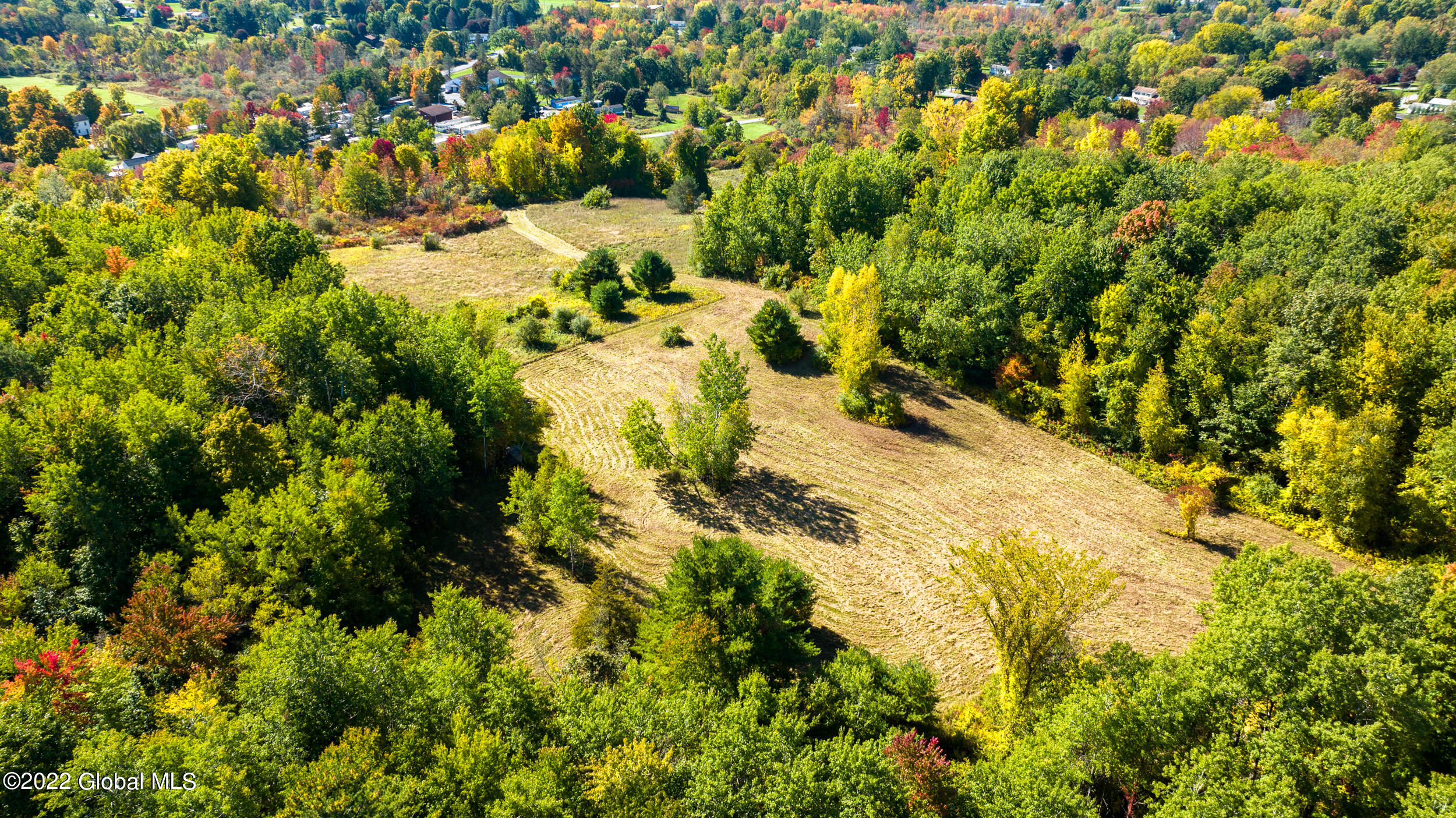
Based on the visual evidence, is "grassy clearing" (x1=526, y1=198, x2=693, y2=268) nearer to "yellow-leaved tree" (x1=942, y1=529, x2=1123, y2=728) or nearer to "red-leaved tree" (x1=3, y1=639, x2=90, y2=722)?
"yellow-leaved tree" (x1=942, y1=529, x2=1123, y2=728)

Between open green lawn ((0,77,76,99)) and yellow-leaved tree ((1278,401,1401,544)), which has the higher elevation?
yellow-leaved tree ((1278,401,1401,544))

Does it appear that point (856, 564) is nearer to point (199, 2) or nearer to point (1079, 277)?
point (1079, 277)

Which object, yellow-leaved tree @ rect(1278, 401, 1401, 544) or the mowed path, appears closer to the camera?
the mowed path

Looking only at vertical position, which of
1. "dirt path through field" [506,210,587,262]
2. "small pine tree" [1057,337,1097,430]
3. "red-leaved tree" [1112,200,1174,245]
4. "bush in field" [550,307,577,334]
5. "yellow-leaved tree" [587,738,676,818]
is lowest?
"bush in field" [550,307,577,334]

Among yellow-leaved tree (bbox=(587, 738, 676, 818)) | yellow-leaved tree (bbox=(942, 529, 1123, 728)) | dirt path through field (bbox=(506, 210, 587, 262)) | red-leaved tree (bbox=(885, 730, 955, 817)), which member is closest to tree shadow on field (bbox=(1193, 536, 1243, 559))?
yellow-leaved tree (bbox=(942, 529, 1123, 728))

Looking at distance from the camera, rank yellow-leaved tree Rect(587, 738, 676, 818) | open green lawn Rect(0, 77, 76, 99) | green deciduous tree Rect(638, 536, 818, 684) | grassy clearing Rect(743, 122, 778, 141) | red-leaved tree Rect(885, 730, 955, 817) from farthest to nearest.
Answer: open green lawn Rect(0, 77, 76, 99), grassy clearing Rect(743, 122, 778, 141), green deciduous tree Rect(638, 536, 818, 684), red-leaved tree Rect(885, 730, 955, 817), yellow-leaved tree Rect(587, 738, 676, 818)

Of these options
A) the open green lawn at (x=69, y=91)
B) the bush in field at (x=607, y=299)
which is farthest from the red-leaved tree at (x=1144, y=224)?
the open green lawn at (x=69, y=91)

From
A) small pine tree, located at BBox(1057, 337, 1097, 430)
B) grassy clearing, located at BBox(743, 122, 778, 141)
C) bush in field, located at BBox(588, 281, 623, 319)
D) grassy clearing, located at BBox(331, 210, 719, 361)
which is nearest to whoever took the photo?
small pine tree, located at BBox(1057, 337, 1097, 430)
